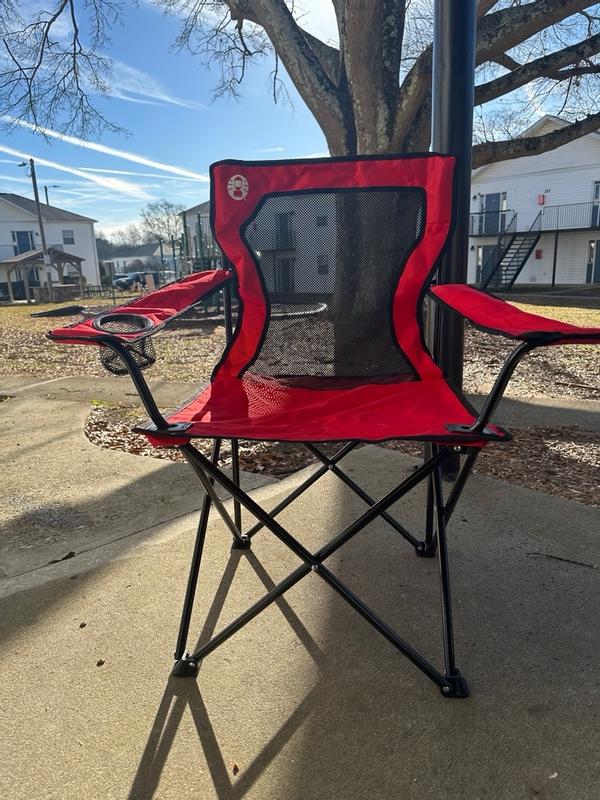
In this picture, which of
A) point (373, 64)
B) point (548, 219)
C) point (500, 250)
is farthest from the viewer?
point (548, 219)

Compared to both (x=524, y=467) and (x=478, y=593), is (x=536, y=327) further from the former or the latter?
(x=524, y=467)

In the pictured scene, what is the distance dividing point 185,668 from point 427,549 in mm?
874

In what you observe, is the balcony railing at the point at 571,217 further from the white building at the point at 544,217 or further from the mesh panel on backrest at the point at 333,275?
the mesh panel on backrest at the point at 333,275

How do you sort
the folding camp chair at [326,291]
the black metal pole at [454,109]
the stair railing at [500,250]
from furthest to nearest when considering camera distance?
the stair railing at [500,250] → the black metal pole at [454,109] → the folding camp chair at [326,291]

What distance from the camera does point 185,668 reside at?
1.31m

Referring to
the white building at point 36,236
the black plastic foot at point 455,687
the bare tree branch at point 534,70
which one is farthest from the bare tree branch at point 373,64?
the white building at point 36,236

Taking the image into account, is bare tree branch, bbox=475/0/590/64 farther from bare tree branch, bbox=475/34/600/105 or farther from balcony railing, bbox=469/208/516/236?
balcony railing, bbox=469/208/516/236

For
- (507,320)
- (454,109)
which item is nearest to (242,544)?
(507,320)

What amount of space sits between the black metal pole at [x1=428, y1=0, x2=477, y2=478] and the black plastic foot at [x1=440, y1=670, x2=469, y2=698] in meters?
1.27

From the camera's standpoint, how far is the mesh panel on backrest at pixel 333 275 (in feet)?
6.33

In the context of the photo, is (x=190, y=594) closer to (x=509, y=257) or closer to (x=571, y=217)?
(x=509, y=257)

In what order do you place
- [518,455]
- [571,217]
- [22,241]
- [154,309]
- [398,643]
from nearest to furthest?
[398,643] < [154,309] < [518,455] < [571,217] < [22,241]

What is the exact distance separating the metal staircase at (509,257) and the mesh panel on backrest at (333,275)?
1938 cm

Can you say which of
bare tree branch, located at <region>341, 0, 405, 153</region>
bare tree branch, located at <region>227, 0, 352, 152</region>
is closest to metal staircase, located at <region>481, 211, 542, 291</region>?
bare tree branch, located at <region>227, 0, 352, 152</region>
